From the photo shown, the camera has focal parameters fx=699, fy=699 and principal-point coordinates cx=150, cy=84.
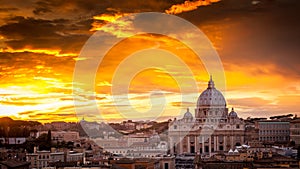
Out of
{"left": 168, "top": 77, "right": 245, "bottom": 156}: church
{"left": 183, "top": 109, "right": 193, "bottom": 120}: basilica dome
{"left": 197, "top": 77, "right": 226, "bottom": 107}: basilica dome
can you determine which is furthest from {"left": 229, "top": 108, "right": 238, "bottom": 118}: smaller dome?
{"left": 183, "top": 109, "right": 193, "bottom": 120}: basilica dome

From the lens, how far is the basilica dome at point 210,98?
114 feet

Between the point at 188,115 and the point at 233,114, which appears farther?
the point at 188,115

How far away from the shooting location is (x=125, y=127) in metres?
44.1

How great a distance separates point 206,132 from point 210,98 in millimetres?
2850

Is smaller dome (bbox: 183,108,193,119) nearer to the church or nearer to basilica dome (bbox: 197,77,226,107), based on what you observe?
the church

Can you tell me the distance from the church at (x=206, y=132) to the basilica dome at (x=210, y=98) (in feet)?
0.69

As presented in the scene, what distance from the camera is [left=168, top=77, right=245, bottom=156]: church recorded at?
104ft

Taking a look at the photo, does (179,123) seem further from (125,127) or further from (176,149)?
(125,127)

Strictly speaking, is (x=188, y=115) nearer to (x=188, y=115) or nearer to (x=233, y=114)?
(x=188, y=115)

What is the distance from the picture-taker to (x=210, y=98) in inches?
1367

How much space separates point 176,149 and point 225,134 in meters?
2.47

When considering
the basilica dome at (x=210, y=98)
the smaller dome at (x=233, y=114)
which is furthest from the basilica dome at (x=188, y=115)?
the smaller dome at (x=233, y=114)

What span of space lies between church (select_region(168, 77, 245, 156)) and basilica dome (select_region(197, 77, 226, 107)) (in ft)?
0.69

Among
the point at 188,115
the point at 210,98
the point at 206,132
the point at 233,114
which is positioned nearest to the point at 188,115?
the point at 188,115
